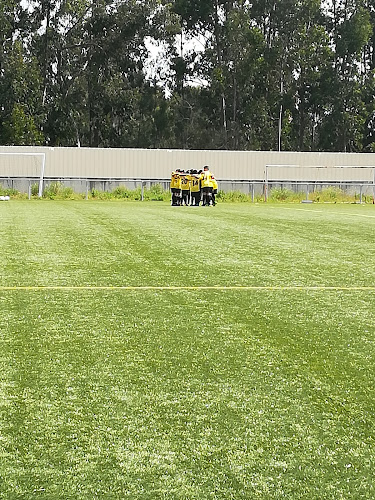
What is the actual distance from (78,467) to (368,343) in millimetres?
2439

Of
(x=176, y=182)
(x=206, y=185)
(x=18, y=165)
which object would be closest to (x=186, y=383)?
(x=206, y=185)

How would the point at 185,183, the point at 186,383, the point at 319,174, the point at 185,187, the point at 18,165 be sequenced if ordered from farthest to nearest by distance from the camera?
1. the point at 319,174
2. the point at 18,165
3. the point at 185,187
4. the point at 185,183
5. the point at 186,383

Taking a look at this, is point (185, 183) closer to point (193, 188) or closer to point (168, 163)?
point (193, 188)

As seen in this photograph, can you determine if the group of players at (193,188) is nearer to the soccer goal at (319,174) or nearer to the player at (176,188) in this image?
the player at (176,188)

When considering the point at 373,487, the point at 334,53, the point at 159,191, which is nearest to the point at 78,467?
the point at 373,487

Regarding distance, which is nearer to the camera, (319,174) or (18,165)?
(18,165)

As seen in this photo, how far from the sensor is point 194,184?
26453 millimetres

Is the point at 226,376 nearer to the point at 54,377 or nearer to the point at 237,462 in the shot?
the point at 54,377

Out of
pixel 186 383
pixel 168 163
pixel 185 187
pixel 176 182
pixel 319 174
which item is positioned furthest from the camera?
pixel 319 174

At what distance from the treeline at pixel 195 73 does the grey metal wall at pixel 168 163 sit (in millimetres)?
10351

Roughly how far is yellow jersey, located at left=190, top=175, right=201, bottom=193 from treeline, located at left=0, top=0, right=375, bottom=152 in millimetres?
23692

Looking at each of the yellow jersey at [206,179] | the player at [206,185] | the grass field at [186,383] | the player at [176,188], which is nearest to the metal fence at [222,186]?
the player at [176,188]

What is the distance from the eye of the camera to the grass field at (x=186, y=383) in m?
2.54

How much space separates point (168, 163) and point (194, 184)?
12625 millimetres
